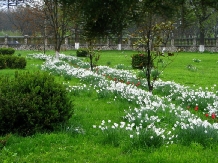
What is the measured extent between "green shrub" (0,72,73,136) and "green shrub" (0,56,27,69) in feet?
37.5

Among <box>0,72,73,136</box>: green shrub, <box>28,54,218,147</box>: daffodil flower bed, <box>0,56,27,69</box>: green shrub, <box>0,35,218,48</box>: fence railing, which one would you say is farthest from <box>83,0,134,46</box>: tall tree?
<box>0,35,218,48</box>: fence railing

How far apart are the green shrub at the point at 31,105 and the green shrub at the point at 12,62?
1143 cm

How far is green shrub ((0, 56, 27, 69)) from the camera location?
16656mm

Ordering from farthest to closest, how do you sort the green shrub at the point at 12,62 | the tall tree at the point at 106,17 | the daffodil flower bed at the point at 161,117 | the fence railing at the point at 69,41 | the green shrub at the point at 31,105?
the fence railing at the point at 69,41 → the green shrub at the point at 12,62 → the green shrub at the point at 31,105 → the daffodil flower bed at the point at 161,117 → the tall tree at the point at 106,17

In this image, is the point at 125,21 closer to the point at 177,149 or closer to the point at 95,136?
the point at 177,149

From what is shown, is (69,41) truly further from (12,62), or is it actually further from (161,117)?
(161,117)

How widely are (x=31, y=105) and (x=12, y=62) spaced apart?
12610 millimetres

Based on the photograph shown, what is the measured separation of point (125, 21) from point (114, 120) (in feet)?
15.0

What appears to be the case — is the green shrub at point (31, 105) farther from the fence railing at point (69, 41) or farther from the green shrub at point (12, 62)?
the fence railing at point (69, 41)

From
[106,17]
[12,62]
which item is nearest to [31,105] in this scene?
[106,17]

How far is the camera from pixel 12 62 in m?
17.0

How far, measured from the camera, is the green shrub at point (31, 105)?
199 inches

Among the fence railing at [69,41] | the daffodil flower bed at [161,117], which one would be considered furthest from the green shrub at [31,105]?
the fence railing at [69,41]

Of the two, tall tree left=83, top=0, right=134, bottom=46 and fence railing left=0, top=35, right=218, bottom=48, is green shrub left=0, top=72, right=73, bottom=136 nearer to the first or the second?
tall tree left=83, top=0, right=134, bottom=46
